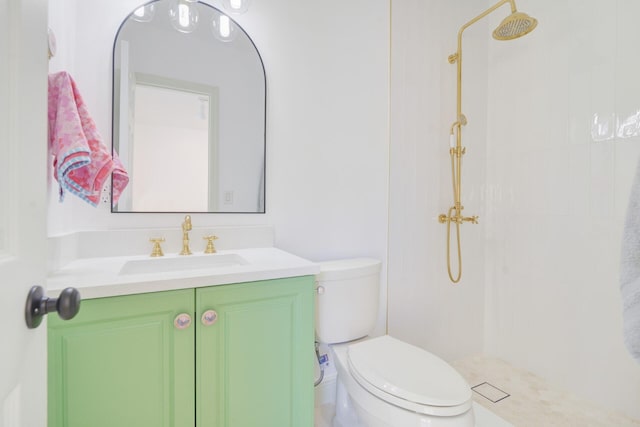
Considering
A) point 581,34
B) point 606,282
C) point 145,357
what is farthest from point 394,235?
point 581,34

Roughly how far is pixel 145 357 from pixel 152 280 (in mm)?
219

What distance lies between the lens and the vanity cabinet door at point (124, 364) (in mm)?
764

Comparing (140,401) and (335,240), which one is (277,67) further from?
(140,401)

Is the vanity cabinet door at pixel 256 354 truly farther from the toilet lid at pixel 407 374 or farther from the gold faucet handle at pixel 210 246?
the gold faucet handle at pixel 210 246

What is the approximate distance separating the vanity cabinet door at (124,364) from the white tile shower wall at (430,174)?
3.98ft

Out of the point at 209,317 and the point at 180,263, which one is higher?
the point at 180,263

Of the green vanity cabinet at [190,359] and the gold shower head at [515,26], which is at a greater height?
the gold shower head at [515,26]

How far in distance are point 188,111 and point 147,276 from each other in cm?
81

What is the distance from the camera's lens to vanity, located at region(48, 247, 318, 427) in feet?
2.56

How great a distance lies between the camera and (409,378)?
3.37ft

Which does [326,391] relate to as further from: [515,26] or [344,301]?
[515,26]

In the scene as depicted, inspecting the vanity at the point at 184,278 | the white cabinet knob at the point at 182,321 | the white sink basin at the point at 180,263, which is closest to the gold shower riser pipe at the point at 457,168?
the vanity at the point at 184,278

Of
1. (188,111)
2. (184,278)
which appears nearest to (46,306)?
(184,278)

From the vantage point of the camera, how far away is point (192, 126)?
1.35 m
